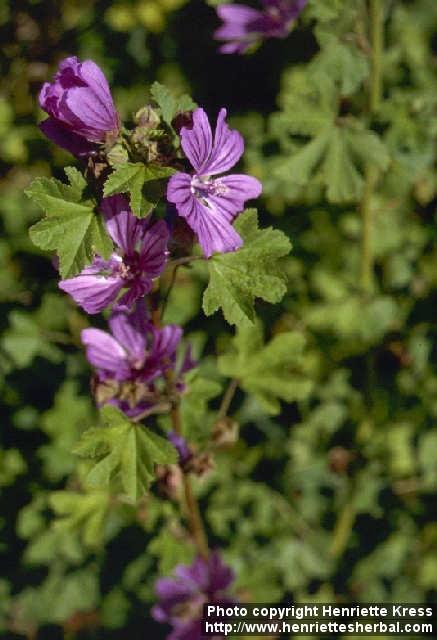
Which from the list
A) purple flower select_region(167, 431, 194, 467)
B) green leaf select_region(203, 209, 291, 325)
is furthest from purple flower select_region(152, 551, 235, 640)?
green leaf select_region(203, 209, 291, 325)

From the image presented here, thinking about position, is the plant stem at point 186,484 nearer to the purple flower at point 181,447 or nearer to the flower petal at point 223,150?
the purple flower at point 181,447

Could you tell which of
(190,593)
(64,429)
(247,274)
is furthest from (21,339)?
(247,274)

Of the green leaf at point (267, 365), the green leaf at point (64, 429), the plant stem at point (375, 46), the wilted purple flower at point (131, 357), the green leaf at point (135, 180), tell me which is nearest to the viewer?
the green leaf at point (135, 180)

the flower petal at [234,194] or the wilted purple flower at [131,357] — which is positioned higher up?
the flower petal at [234,194]

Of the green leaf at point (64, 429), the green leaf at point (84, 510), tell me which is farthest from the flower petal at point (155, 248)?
the green leaf at point (64, 429)

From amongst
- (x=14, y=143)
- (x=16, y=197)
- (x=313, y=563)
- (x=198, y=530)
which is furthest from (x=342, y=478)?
(x=14, y=143)

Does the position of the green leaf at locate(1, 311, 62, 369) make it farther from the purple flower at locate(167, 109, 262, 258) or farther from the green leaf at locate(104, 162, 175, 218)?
the green leaf at locate(104, 162, 175, 218)
